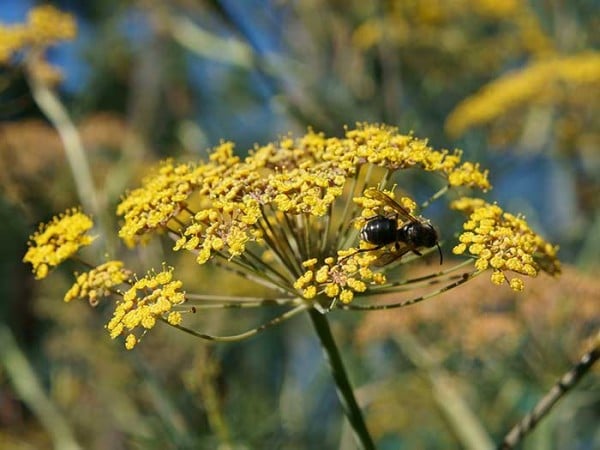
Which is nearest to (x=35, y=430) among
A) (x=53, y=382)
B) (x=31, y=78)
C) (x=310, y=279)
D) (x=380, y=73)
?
(x=53, y=382)

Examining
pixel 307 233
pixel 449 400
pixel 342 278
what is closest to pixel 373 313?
pixel 449 400

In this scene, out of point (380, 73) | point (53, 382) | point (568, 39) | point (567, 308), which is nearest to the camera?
point (567, 308)

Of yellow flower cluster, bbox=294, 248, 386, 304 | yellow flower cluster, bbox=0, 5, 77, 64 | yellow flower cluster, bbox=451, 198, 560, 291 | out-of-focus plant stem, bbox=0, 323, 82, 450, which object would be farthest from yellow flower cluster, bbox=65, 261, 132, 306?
yellow flower cluster, bbox=0, 5, 77, 64

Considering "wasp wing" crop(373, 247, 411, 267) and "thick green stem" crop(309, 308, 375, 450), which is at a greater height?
"wasp wing" crop(373, 247, 411, 267)

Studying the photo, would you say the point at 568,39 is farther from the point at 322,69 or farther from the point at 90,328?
the point at 90,328

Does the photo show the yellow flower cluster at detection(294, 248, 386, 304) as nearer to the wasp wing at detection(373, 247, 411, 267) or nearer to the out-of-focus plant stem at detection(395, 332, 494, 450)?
the wasp wing at detection(373, 247, 411, 267)

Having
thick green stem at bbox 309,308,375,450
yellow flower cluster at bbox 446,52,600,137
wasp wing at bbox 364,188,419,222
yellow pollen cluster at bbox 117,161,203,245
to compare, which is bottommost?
thick green stem at bbox 309,308,375,450

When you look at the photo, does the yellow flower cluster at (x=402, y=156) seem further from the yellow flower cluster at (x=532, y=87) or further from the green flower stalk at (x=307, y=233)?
the yellow flower cluster at (x=532, y=87)
